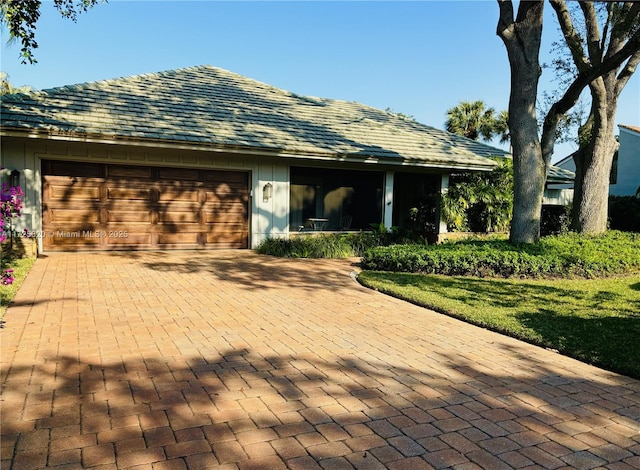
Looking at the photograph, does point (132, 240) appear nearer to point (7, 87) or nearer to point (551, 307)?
point (551, 307)

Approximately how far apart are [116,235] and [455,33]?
1038cm

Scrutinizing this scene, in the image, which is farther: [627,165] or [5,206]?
[627,165]

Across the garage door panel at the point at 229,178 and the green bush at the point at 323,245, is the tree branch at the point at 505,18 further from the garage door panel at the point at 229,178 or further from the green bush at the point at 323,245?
the garage door panel at the point at 229,178

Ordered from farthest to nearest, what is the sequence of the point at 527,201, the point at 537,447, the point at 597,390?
the point at 527,201, the point at 597,390, the point at 537,447

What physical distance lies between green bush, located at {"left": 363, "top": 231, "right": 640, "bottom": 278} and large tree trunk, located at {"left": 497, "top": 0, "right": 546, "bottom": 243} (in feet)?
2.44

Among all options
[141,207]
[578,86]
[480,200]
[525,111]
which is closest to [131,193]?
[141,207]

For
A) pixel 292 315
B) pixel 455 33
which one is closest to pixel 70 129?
pixel 292 315

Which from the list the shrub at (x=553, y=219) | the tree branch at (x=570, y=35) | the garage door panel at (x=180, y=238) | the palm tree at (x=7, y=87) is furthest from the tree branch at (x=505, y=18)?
the palm tree at (x=7, y=87)

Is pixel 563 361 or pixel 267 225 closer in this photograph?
pixel 563 361

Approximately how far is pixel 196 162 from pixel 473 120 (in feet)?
80.0

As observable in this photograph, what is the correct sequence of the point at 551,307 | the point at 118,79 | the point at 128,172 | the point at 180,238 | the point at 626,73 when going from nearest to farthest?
the point at 551,307 < the point at 128,172 < the point at 180,238 < the point at 626,73 < the point at 118,79

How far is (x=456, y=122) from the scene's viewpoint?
3127 cm

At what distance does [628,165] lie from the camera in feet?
88.0

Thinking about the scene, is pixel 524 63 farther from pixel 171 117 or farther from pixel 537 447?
pixel 537 447
